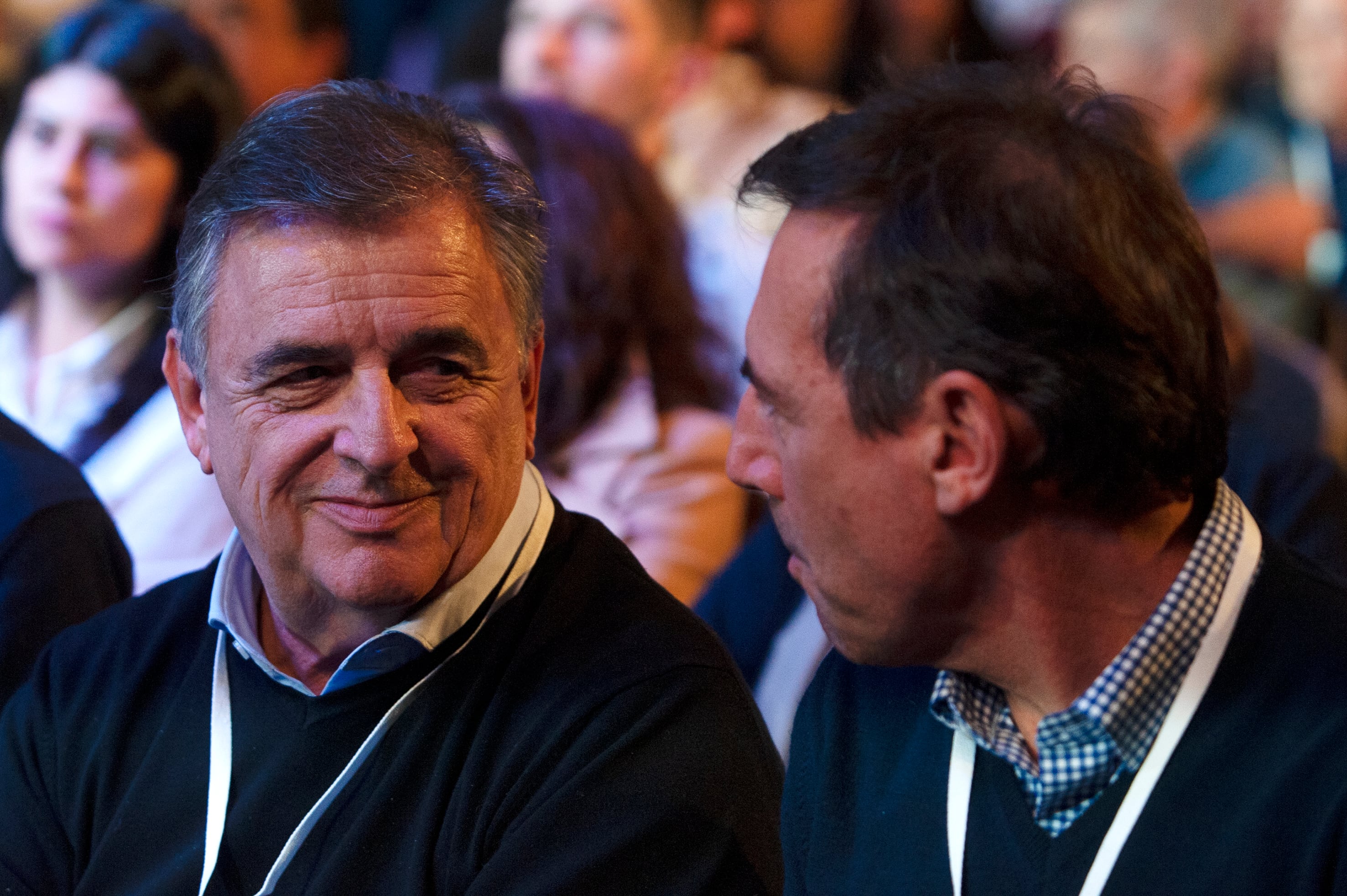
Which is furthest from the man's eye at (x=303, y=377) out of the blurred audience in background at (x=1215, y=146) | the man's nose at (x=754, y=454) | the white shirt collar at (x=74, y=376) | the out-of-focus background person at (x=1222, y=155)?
the blurred audience in background at (x=1215, y=146)

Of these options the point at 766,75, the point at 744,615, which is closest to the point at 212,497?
the point at 744,615

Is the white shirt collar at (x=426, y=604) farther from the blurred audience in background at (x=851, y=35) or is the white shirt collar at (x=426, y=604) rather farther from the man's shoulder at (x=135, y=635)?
the blurred audience in background at (x=851, y=35)

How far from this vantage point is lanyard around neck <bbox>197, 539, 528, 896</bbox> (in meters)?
1.49

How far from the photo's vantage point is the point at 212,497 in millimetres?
2828

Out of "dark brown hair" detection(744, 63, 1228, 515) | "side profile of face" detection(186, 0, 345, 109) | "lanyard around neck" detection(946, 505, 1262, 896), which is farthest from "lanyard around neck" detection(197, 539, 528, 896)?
"side profile of face" detection(186, 0, 345, 109)

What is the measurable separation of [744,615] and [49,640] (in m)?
1.13

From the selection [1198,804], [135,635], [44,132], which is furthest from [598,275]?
[1198,804]

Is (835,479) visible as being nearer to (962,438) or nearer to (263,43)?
(962,438)

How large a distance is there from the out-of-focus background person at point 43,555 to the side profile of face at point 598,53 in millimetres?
2165

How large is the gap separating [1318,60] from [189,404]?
3.64 meters

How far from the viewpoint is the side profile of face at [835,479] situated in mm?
1226

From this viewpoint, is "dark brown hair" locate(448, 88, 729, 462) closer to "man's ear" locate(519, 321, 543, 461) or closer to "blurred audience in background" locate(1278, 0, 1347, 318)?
"man's ear" locate(519, 321, 543, 461)

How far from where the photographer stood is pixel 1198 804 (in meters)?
1.15

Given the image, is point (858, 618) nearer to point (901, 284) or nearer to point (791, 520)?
point (791, 520)
